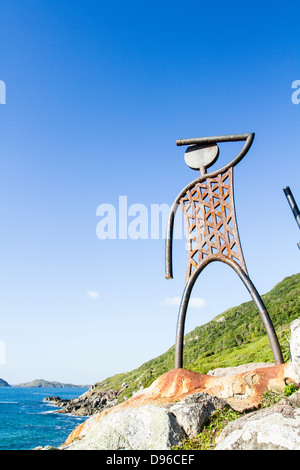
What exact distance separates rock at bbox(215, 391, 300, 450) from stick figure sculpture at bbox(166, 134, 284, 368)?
173 inches

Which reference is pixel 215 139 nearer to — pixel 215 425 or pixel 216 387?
pixel 216 387

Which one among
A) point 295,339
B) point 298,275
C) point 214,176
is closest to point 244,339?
point 298,275

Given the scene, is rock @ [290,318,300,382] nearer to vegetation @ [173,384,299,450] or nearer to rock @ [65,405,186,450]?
vegetation @ [173,384,299,450]

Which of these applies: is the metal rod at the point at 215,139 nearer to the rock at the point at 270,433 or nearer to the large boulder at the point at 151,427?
the large boulder at the point at 151,427

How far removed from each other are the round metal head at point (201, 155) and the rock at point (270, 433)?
722 cm

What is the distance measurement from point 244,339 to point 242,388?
31217 mm

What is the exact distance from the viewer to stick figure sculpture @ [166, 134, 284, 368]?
8930 mm

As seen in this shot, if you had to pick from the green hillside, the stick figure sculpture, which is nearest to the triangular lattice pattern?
the stick figure sculpture

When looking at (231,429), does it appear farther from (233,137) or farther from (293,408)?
(233,137)

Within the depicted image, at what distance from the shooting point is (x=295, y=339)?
533 centimetres

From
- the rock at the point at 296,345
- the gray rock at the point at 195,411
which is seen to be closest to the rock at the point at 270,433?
the gray rock at the point at 195,411

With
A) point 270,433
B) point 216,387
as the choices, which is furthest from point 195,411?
point 216,387

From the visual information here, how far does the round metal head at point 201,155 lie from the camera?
10000 mm

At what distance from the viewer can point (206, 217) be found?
960 cm
